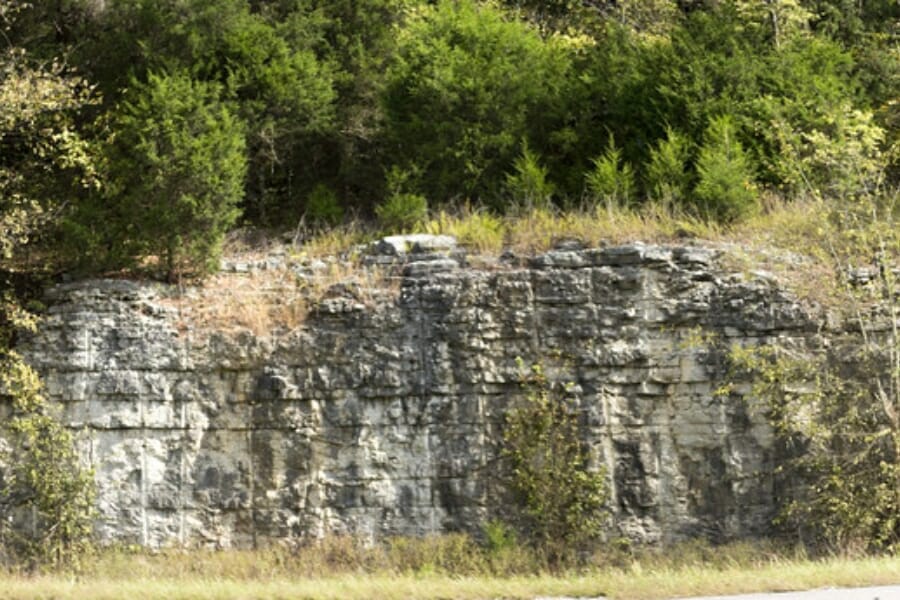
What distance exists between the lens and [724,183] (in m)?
17.0

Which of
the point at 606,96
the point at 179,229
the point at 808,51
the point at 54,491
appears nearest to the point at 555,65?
the point at 606,96

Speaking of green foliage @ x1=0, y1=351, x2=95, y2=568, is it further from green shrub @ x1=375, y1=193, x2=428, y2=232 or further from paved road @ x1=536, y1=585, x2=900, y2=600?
paved road @ x1=536, y1=585, x2=900, y2=600

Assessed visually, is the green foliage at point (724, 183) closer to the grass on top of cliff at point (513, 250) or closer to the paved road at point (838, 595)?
the grass on top of cliff at point (513, 250)

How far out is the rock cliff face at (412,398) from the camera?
1573cm

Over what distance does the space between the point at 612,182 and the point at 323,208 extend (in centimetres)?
464

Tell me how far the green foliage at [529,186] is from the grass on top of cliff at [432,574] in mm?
5431

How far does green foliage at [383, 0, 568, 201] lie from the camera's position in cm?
1870

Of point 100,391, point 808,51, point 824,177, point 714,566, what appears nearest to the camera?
point 714,566

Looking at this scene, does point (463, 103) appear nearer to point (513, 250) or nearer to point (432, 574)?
point (513, 250)

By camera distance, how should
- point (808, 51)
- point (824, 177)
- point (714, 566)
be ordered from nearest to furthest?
point (714, 566) → point (824, 177) → point (808, 51)

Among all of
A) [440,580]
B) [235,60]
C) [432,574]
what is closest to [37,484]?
[432,574]

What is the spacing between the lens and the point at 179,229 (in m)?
16.6

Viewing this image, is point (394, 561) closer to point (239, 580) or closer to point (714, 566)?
point (239, 580)

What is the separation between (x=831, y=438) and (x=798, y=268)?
245cm
